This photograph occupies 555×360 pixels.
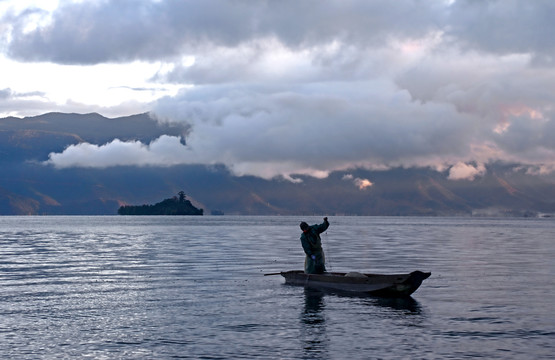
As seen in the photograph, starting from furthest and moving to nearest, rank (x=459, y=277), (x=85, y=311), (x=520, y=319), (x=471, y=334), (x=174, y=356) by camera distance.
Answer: (x=459, y=277), (x=85, y=311), (x=520, y=319), (x=471, y=334), (x=174, y=356)

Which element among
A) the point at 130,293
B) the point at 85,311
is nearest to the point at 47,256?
the point at 130,293

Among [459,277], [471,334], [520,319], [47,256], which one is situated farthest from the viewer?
[47,256]

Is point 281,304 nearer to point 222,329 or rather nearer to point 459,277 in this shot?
point 222,329

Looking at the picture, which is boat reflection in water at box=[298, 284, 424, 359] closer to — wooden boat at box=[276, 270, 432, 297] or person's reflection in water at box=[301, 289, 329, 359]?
person's reflection in water at box=[301, 289, 329, 359]

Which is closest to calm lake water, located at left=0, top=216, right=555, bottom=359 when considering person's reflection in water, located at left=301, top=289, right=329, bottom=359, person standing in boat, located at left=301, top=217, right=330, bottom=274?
person's reflection in water, located at left=301, top=289, right=329, bottom=359

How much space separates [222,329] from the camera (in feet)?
97.2

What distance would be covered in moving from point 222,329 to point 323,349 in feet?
18.9

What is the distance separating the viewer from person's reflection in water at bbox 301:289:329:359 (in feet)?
83.4

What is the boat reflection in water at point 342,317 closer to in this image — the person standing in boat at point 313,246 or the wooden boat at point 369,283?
the wooden boat at point 369,283

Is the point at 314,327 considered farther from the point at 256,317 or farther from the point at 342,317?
the point at 256,317

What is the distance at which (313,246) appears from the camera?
144 ft

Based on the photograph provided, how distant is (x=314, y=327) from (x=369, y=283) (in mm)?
10682

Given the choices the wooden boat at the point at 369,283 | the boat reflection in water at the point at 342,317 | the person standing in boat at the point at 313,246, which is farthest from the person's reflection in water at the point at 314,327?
the person standing in boat at the point at 313,246

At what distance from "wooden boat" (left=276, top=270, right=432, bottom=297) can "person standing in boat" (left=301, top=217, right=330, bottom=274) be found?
2.58ft
